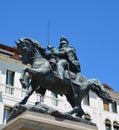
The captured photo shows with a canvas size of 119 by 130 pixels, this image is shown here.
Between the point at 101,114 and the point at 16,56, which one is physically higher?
the point at 16,56

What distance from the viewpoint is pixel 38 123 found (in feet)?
40.7

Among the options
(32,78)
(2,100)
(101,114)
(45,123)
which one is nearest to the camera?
(45,123)

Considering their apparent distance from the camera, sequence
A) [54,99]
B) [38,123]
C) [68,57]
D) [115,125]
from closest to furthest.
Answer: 1. [38,123]
2. [68,57]
3. [54,99]
4. [115,125]

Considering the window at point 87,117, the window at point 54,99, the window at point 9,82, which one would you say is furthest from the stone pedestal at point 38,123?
the window at point 87,117

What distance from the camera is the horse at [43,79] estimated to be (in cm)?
1352

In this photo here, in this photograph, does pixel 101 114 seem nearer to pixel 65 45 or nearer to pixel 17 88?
pixel 17 88

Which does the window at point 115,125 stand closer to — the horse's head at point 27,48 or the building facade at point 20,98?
the building facade at point 20,98

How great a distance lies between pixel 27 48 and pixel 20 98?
1845cm

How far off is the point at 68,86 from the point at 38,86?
102cm

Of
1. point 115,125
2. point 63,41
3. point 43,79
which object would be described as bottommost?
point 115,125

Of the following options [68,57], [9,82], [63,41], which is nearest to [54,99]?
[9,82]

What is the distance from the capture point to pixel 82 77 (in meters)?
15.0

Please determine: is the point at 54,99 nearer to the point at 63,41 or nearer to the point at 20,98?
the point at 20,98

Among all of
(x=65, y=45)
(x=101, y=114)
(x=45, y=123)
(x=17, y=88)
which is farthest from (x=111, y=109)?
→ (x=45, y=123)
